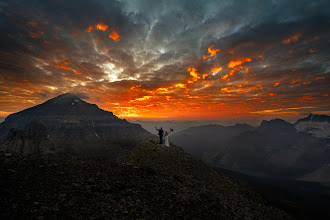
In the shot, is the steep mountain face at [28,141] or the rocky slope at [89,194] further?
the steep mountain face at [28,141]

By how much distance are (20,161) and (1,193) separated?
5.79 m

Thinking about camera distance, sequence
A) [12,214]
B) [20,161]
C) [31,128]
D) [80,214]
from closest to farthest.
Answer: [12,214], [80,214], [20,161], [31,128]

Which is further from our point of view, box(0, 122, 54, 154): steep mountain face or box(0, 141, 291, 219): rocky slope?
box(0, 122, 54, 154): steep mountain face

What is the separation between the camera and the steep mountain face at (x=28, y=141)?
13150 centimetres

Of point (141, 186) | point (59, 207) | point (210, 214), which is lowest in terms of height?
point (210, 214)

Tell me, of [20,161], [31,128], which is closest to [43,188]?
[20,161]

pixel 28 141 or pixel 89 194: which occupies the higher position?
pixel 89 194

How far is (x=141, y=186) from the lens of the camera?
1330 cm

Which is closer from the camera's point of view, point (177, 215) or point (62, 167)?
point (177, 215)

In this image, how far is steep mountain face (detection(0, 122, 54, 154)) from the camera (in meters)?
132

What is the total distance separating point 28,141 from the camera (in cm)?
14838

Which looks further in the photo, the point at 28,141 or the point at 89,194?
the point at 28,141

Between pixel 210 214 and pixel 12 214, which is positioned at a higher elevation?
pixel 12 214

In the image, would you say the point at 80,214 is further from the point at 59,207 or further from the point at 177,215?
the point at 177,215
